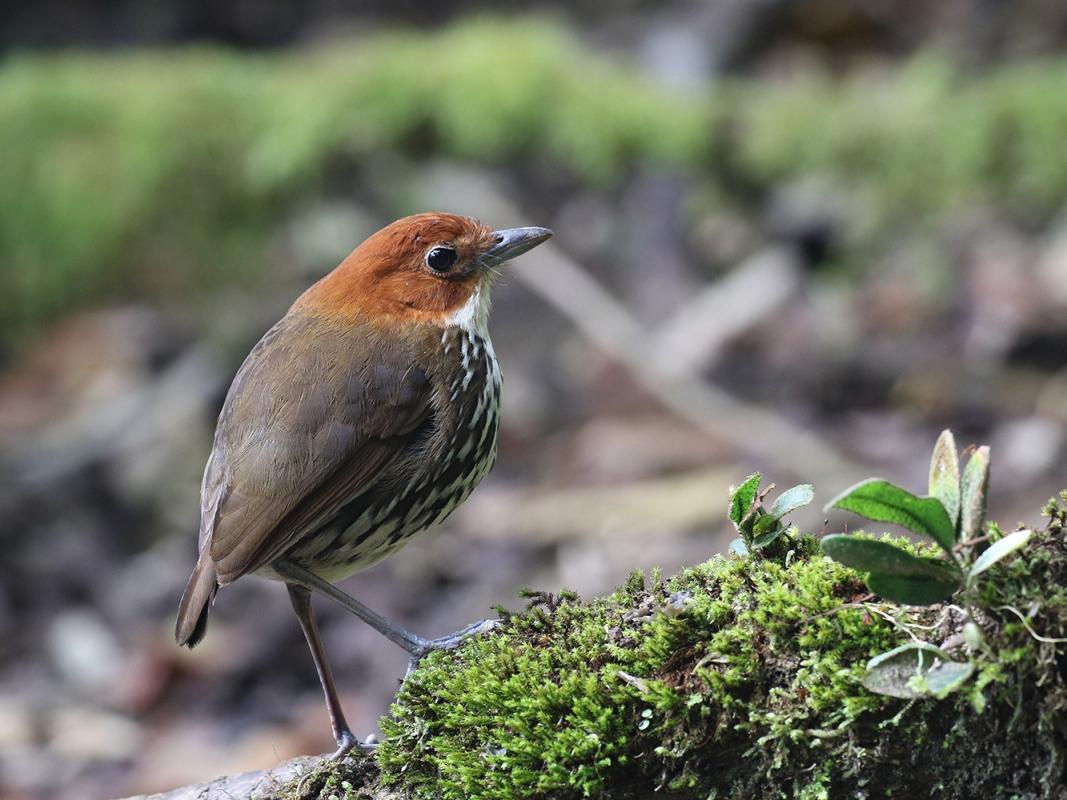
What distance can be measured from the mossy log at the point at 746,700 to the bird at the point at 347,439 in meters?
0.52

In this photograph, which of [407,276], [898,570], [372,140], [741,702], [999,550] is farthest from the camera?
[372,140]

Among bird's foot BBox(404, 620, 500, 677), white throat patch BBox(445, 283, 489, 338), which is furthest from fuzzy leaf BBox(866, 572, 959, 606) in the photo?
white throat patch BBox(445, 283, 489, 338)

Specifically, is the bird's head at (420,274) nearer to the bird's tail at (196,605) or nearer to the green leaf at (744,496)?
the bird's tail at (196,605)

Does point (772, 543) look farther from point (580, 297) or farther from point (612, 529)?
point (580, 297)

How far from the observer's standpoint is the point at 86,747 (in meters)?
5.36

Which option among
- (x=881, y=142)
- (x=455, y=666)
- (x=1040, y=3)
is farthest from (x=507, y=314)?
(x=455, y=666)

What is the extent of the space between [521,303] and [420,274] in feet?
16.8

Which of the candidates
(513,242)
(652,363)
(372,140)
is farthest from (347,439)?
(372,140)

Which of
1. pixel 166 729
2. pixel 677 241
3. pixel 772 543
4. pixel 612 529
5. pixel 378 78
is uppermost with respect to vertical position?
pixel 378 78

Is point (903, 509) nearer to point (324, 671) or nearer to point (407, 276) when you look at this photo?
point (324, 671)

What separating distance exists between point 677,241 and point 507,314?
48.0 inches

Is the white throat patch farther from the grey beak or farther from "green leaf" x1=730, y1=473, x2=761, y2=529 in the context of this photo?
"green leaf" x1=730, y1=473, x2=761, y2=529

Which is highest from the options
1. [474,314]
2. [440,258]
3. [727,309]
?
[727,309]

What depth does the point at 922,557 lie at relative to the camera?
1932 mm
